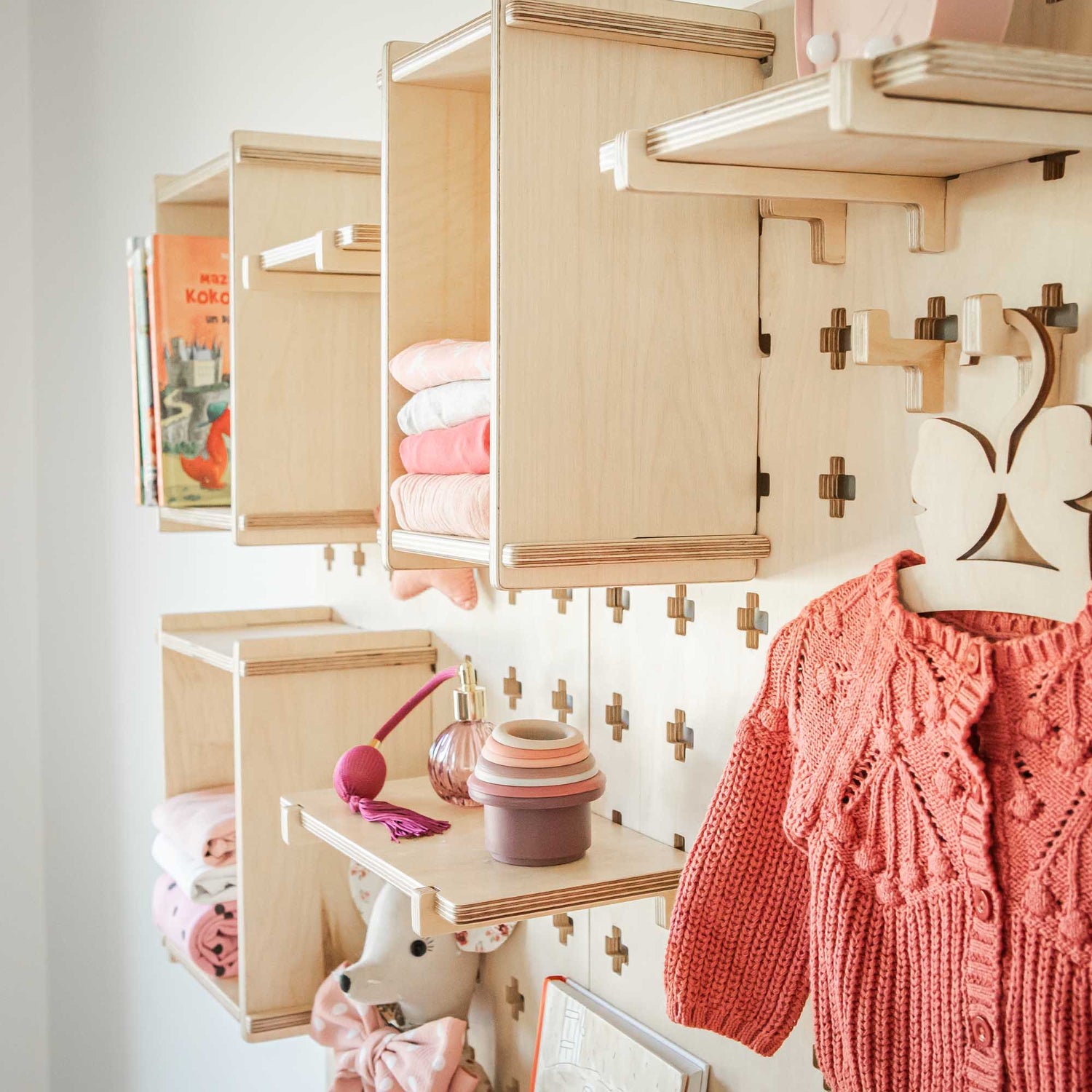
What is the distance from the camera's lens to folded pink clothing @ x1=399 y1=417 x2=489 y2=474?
1.07m

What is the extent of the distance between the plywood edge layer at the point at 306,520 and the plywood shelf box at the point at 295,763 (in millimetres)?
140

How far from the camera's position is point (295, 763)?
5.22ft

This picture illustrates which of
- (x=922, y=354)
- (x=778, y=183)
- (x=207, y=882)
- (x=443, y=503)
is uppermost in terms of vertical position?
(x=778, y=183)

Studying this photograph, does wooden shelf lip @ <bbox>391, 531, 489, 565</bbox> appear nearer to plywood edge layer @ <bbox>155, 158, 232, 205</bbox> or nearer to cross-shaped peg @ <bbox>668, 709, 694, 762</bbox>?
cross-shaped peg @ <bbox>668, 709, 694, 762</bbox>

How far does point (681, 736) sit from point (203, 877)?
0.81 meters

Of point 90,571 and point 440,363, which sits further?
point 90,571

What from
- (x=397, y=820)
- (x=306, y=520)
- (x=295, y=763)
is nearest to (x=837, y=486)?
(x=397, y=820)

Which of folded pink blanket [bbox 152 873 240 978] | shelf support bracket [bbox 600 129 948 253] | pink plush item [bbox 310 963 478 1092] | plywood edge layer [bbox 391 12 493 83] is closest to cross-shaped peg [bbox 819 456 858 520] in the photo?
shelf support bracket [bbox 600 129 948 253]

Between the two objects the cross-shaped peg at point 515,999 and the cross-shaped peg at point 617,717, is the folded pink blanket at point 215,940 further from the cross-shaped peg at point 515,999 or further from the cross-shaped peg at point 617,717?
the cross-shaped peg at point 617,717

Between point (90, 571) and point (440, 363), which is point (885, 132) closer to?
point (440, 363)

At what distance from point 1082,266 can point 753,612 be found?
411 mm

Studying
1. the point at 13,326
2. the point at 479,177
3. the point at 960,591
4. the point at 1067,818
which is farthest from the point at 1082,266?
the point at 13,326

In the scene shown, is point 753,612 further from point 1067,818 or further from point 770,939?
point 1067,818

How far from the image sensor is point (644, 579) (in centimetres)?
101
